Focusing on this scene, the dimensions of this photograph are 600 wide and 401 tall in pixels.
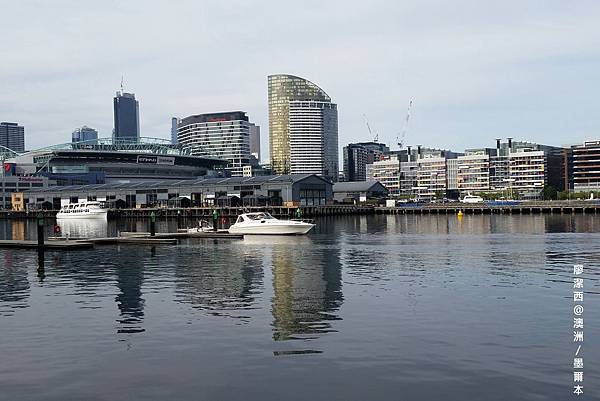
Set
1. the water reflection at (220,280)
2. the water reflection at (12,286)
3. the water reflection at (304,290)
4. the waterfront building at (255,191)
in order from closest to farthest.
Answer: the water reflection at (304,290), the water reflection at (220,280), the water reflection at (12,286), the waterfront building at (255,191)

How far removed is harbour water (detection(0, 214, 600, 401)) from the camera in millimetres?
20859

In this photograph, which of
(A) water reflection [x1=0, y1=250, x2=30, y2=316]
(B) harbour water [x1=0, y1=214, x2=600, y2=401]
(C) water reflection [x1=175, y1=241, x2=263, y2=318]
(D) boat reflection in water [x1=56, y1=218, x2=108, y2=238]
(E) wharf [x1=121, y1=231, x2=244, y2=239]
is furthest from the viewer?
(D) boat reflection in water [x1=56, y1=218, x2=108, y2=238]

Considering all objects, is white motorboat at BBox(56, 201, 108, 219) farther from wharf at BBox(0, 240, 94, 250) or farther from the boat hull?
wharf at BBox(0, 240, 94, 250)

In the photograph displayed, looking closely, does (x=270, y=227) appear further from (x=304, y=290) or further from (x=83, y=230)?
(x=83, y=230)

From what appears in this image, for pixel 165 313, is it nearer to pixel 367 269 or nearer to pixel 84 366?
pixel 84 366

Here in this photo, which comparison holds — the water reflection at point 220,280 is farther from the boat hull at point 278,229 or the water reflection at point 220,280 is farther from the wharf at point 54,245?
the boat hull at point 278,229

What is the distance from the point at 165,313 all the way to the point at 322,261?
82.1ft

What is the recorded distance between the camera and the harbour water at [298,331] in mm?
20859

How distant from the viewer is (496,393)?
19.7m

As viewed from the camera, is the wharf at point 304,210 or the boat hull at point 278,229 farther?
the wharf at point 304,210

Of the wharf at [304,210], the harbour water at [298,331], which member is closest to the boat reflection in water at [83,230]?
the wharf at [304,210]

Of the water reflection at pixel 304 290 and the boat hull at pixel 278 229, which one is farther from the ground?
the boat hull at pixel 278 229

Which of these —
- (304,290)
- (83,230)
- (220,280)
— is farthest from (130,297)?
(83,230)

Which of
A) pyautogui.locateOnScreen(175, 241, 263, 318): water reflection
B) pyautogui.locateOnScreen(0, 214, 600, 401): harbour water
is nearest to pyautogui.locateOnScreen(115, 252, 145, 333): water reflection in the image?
pyautogui.locateOnScreen(0, 214, 600, 401): harbour water
